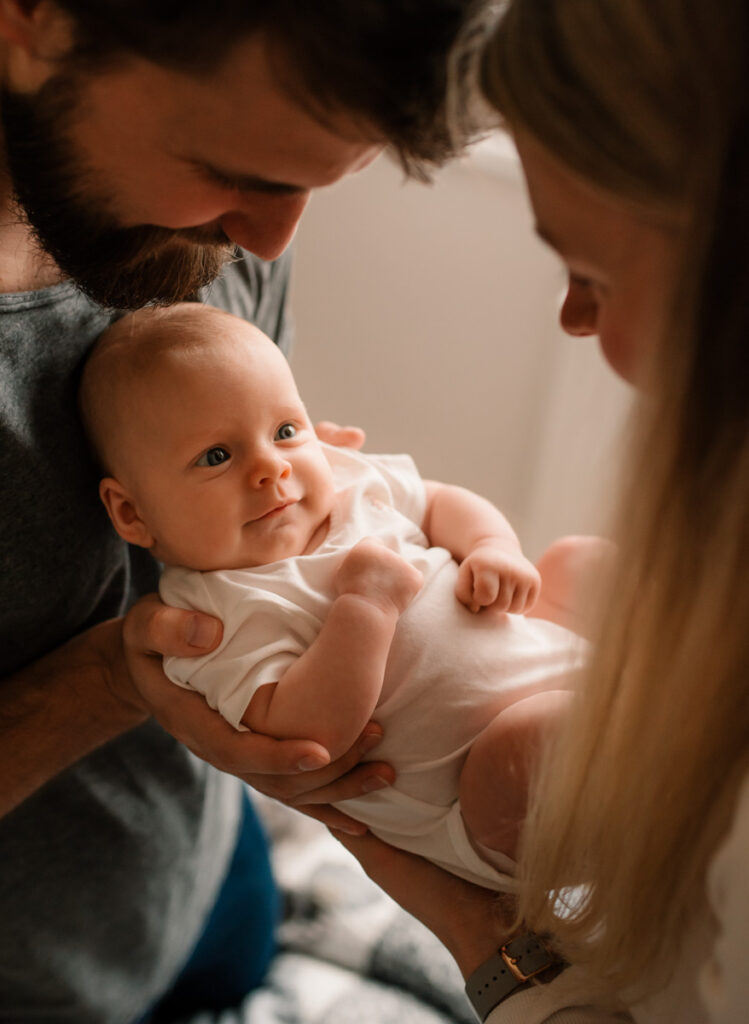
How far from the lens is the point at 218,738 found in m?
0.86

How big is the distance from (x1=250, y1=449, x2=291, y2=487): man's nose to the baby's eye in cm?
3

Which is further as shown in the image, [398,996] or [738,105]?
[398,996]

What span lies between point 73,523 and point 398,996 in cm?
88

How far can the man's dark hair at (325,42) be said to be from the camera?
0.64m

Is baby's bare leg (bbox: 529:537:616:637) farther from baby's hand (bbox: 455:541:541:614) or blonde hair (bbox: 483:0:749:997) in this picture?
blonde hair (bbox: 483:0:749:997)

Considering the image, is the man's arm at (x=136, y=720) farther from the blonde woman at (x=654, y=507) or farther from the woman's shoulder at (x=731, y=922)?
the woman's shoulder at (x=731, y=922)

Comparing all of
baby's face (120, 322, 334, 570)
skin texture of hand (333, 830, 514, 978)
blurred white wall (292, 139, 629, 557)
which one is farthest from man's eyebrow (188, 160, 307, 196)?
blurred white wall (292, 139, 629, 557)

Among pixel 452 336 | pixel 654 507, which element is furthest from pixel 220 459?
pixel 452 336

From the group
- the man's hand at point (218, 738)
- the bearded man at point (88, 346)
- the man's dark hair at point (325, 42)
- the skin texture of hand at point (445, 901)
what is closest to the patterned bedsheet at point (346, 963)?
the bearded man at point (88, 346)

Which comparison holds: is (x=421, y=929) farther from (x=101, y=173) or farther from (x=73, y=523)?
(x=101, y=173)

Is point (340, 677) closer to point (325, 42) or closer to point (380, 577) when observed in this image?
point (380, 577)

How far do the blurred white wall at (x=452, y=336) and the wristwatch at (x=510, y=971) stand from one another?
107cm

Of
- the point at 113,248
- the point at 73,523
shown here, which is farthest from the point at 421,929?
the point at 113,248

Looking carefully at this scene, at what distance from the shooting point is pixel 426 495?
1.12 metres
